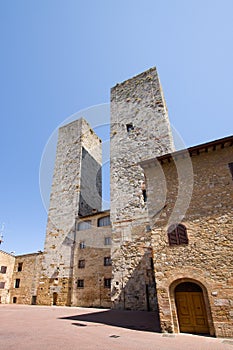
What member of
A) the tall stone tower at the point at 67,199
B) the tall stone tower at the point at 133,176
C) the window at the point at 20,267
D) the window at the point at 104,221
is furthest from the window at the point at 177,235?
the window at the point at 20,267

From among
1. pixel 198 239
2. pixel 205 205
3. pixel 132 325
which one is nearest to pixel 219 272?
pixel 198 239

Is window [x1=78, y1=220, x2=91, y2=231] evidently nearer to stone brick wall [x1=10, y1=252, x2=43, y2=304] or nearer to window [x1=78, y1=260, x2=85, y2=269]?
window [x1=78, y1=260, x2=85, y2=269]

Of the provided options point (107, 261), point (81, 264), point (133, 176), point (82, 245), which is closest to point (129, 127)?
point (133, 176)

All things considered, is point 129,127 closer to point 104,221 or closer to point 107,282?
point 104,221

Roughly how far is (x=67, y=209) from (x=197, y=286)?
57.3ft

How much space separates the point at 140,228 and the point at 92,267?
633cm

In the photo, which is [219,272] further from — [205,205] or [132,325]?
[132,325]

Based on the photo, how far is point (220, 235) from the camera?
8086 mm

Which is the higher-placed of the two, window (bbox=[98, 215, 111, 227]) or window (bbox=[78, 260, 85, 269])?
window (bbox=[98, 215, 111, 227])

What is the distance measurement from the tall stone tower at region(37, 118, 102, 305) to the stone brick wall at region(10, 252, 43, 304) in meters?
1.94

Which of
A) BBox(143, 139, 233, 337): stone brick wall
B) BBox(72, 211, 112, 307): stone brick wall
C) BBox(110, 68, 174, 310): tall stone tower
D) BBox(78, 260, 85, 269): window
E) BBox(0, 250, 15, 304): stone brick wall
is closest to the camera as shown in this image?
BBox(143, 139, 233, 337): stone brick wall

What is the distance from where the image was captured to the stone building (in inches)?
314

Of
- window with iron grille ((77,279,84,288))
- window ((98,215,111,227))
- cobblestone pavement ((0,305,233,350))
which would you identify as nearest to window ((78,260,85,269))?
window with iron grille ((77,279,84,288))

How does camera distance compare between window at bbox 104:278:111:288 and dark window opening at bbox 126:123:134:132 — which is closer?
window at bbox 104:278:111:288
